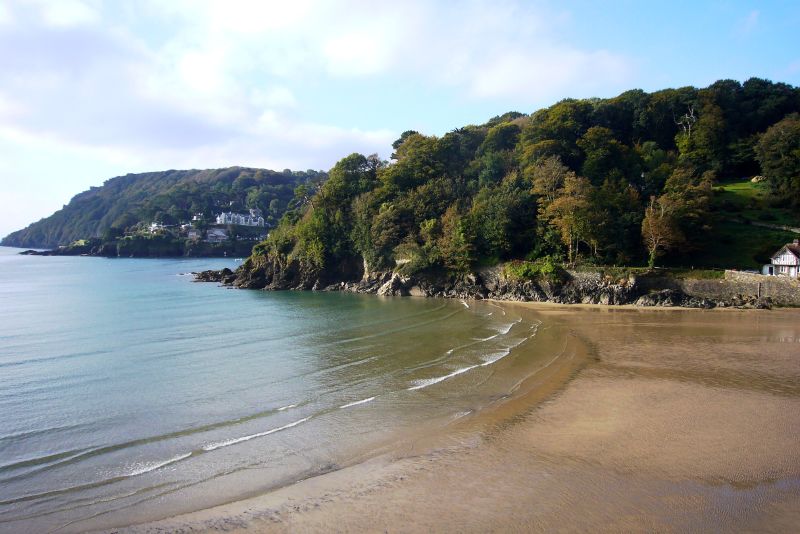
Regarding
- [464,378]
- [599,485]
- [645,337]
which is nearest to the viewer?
[599,485]

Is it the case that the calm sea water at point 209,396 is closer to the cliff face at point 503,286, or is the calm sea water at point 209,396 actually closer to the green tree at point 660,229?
the cliff face at point 503,286

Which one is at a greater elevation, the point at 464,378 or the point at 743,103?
the point at 743,103

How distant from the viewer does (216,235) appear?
4865 inches

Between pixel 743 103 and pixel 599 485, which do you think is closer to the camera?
pixel 599 485

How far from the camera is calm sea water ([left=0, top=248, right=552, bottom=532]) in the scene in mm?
10180

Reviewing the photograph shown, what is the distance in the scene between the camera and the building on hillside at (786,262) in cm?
3322

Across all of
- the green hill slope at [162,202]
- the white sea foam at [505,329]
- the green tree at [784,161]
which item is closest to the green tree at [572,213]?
the white sea foam at [505,329]

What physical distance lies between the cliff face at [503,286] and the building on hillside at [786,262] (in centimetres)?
324

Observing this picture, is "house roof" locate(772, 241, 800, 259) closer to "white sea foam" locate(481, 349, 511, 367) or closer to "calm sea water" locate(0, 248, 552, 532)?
"calm sea water" locate(0, 248, 552, 532)

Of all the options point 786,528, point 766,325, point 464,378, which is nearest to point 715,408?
point 786,528

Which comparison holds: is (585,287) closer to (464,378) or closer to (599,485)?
(464,378)

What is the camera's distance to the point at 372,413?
14.2m

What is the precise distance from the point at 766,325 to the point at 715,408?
16774 mm

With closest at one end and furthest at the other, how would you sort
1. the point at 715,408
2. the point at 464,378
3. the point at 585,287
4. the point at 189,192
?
the point at 715,408 < the point at 464,378 < the point at 585,287 < the point at 189,192
